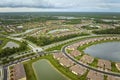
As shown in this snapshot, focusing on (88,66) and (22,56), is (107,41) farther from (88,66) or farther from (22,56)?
(22,56)

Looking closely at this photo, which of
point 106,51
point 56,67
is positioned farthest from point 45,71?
point 106,51

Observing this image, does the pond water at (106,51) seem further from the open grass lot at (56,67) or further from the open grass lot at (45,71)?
the open grass lot at (45,71)

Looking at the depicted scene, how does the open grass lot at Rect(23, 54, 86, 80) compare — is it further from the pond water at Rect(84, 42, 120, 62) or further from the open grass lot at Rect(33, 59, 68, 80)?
the pond water at Rect(84, 42, 120, 62)

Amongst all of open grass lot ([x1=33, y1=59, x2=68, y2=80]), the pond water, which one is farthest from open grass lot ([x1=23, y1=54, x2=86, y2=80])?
the pond water

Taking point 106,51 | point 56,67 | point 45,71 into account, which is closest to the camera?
point 45,71

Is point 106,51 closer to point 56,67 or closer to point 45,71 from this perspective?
point 56,67

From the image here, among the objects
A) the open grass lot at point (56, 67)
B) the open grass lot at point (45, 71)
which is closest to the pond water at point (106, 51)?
the open grass lot at point (56, 67)
